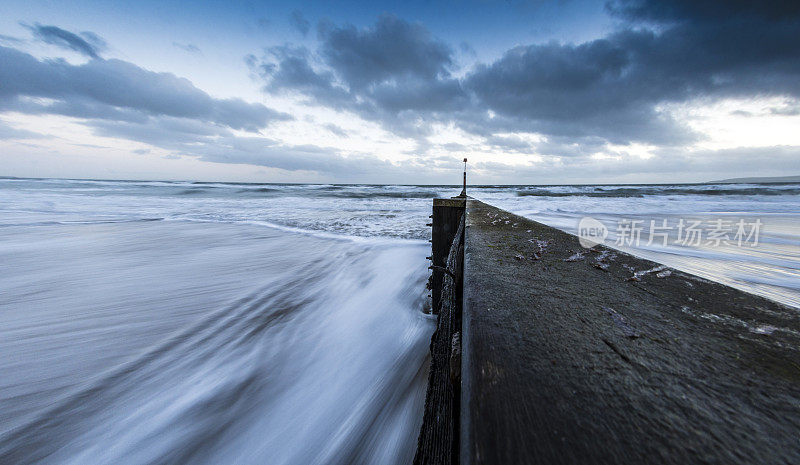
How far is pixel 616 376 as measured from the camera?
617 mm

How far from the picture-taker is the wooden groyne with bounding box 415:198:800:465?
474 millimetres

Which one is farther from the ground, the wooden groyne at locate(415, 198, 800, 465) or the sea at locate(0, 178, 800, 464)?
the wooden groyne at locate(415, 198, 800, 465)

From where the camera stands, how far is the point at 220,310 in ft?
12.8

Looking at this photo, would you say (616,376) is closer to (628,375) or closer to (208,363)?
(628,375)

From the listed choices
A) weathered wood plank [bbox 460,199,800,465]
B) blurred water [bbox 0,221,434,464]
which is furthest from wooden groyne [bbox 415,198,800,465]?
blurred water [bbox 0,221,434,464]

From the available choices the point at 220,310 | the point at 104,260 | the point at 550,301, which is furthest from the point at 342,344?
the point at 104,260

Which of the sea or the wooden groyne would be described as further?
the sea

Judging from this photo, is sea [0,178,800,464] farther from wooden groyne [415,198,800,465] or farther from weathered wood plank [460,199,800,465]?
weathered wood plank [460,199,800,465]

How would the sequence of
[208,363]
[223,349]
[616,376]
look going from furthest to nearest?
1. [223,349]
2. [208,363]
3. [616,376]

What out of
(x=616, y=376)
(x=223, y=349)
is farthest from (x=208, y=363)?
(x=616, y=376)

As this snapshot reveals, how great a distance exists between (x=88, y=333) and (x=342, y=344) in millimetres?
2877

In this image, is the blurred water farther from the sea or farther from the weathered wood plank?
the weathered wood plank

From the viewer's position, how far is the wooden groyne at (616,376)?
474mm

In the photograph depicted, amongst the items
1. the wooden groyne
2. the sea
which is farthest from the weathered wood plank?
the sea
